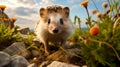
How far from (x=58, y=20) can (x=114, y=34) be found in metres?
1.75

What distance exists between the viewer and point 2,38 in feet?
26.4

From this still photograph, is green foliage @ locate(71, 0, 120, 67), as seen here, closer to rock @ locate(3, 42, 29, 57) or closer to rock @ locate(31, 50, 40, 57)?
rock @ locate(31, 50, 40, 57)

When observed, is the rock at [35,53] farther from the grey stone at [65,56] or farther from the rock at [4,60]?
the rock at [4,60]

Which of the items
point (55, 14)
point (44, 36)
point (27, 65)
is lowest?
point (27, 65)

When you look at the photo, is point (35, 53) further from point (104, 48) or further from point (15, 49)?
point (104, 48)

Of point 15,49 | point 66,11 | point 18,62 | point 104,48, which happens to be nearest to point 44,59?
point 18,62

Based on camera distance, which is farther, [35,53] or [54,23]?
[35,53]

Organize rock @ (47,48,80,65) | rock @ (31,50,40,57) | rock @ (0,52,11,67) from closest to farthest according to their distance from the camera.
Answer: rock @ (47,48,80,65) → rock @ (0,52,11,67) → rock @ (31,50,40,57)

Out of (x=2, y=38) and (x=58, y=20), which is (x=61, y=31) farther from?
(x=2, y=38)

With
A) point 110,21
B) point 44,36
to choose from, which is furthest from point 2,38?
point 110,21

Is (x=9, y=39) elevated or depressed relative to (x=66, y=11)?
depressed

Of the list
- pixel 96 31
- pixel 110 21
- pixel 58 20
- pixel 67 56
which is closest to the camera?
pixel 96 31

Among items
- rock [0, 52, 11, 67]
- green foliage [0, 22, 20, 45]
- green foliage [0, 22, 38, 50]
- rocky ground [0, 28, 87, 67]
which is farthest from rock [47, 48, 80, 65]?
green foliage [0, 22, 20, 45]

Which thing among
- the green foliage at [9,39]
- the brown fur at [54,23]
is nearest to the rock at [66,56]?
the brown fur at [54,23]
